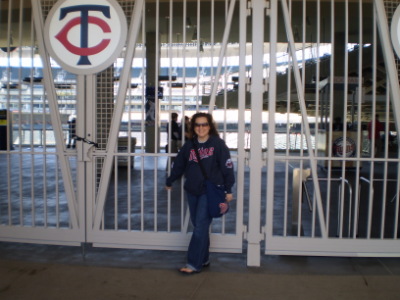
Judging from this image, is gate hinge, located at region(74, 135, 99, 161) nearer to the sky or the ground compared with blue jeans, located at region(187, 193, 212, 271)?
nearer to the sky

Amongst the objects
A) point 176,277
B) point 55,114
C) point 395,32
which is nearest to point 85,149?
point 55,114

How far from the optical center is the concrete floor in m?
4.02

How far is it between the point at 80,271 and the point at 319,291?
2371mm

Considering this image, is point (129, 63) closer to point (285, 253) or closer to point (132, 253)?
point (132, 253)

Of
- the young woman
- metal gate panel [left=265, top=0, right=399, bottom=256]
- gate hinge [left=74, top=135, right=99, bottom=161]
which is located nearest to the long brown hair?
the young woman

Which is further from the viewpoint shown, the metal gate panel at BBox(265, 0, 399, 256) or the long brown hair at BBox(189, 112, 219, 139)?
the metal gate panel at BBox(265, 0, 399, 256)

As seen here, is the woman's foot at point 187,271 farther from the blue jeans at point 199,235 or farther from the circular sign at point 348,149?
the circular sign at point 348,149

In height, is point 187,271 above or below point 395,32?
below

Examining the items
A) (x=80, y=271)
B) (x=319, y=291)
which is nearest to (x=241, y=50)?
(x=319, y=291)

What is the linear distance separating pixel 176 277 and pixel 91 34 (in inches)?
108

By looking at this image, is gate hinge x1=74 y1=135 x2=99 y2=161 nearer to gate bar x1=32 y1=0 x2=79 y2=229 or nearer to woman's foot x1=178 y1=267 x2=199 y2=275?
gate bar x1=32 y1=0 x2=79 y2=229

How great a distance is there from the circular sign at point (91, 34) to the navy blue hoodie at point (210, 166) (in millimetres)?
1401

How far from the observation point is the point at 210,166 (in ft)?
14.5

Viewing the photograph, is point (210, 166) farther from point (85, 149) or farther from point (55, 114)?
point (55, 114)
